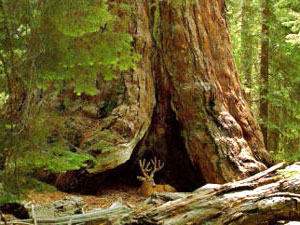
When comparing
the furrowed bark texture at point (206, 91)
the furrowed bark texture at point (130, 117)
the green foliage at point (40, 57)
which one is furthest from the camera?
the furrowed bark texture at point (206, 91)

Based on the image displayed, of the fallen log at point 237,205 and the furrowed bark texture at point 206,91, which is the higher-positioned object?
the furrowed bark texture at point 206,91

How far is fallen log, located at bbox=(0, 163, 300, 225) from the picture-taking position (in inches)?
141

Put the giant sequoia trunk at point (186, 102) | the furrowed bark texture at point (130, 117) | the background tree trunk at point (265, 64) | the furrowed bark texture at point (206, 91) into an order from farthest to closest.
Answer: the background tree trunk at point (265, 64), the furrowed bark texture at point (206, 91), the giant sequoia trunk at point (186, 102), the furrowed bark texture at point (130, 117)

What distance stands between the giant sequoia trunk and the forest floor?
1.60 ft

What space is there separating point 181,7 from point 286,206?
221 inches

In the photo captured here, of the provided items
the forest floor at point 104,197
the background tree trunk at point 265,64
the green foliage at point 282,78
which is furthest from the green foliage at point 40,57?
the background tree trunk at point 265,64

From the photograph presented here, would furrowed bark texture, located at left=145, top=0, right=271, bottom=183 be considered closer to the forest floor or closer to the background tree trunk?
the forest floor

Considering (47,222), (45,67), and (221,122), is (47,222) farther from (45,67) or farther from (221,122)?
(221,122)

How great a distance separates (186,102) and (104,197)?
283 centimetres

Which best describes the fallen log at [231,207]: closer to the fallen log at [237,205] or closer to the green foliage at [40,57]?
the fallen log at [237,205]

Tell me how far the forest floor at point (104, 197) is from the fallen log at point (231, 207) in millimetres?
1985

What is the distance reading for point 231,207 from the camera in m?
3.68

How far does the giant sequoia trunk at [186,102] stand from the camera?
276 inches

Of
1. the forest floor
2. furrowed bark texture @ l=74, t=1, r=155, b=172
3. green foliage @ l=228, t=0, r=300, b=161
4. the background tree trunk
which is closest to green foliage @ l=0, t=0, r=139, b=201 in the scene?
the forest floor
